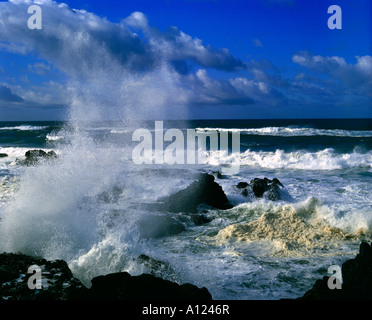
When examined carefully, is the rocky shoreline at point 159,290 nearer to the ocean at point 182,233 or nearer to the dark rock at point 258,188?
the ocean at point 182,233

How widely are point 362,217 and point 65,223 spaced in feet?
20.6

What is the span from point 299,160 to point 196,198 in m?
12.3

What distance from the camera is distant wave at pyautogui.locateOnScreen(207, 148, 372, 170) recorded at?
A: 1892 centimetres

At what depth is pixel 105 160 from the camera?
17797 mm

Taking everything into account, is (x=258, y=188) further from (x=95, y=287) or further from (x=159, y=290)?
(x=95, y=287)

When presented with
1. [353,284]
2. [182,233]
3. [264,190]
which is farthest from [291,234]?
[264,190]

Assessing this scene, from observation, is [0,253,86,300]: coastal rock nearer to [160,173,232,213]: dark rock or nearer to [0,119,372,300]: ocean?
[0,119,372,300]: ocean

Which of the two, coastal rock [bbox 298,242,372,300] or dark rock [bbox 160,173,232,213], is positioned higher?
dark rock [bbox 160,173,232,213]

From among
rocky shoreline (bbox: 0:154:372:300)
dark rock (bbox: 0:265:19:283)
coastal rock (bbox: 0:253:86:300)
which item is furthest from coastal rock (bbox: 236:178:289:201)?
dark rock (bbox: 0:265:19:283)

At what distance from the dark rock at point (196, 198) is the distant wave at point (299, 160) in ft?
33.3

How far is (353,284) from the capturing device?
4051 millimetres

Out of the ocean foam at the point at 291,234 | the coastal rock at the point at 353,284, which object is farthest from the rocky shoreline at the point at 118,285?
the ocean foam at the point at 291,234
